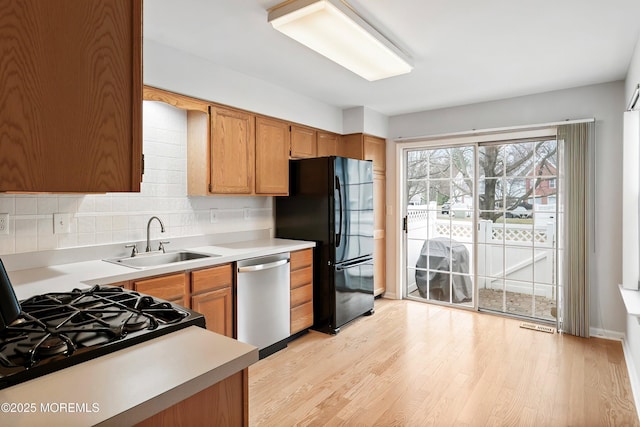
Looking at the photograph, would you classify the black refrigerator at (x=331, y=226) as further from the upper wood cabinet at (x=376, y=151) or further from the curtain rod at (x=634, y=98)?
the curtain rod at (x=634, y=98)

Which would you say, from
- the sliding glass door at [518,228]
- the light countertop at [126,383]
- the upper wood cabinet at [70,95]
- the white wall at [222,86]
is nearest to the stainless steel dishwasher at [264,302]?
the white wall at [222,86]

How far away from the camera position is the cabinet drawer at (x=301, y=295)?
3.34m

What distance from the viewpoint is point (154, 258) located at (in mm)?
2752

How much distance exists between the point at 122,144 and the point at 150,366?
0.57m

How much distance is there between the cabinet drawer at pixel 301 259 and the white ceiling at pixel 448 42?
5.33ft

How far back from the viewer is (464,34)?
8.05 feet

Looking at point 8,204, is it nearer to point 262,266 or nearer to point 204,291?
point 204,291

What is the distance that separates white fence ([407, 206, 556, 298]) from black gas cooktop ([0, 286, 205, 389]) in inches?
147

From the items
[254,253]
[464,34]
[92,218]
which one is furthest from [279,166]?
[464,34]

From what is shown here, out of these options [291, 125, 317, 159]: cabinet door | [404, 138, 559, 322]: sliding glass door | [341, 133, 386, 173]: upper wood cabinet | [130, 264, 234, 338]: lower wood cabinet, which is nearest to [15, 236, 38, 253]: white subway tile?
[130, 264, 234, 338]: lower wood cabinet

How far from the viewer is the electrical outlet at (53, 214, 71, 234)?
→ 236 cm

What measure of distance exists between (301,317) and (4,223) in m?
2.31

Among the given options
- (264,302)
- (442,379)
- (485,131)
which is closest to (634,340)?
(442,379)

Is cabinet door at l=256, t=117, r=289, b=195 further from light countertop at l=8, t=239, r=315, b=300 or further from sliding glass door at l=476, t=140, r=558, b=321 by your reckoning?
sliding glass door at l=476, t=140, r=558, b=321
